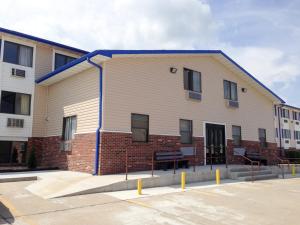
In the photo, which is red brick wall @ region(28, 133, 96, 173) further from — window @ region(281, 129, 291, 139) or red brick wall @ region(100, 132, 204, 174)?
window @ region(281, 129, 291, 139)

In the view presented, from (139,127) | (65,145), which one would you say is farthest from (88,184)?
(65,145)

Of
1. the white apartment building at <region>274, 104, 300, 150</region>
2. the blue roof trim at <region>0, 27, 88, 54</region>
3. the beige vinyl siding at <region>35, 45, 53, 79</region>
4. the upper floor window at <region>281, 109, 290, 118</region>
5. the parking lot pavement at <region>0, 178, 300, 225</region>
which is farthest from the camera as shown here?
the upper floor window at <region>281, 109, 290, 118</region>

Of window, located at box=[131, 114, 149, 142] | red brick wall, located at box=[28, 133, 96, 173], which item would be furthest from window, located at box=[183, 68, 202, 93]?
red brick wall, located at box=[28, 133, 96, 173]

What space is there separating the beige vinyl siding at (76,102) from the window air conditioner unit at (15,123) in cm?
147

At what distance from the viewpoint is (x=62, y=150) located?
15.3m

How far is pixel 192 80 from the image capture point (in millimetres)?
17281

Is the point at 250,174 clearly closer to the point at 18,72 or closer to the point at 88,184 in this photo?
the point at 88,184

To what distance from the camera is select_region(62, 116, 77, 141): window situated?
48.5 ft

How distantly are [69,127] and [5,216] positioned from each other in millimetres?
8446

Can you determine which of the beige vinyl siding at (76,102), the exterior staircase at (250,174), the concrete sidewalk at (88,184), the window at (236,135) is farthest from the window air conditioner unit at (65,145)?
the window at (236,135)

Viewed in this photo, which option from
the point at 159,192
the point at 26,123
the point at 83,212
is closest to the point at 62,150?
the point at 26,123

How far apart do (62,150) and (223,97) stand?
1048cm

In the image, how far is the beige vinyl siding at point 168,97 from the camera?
43.5 ft

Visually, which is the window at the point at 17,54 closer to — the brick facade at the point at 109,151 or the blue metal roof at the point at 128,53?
the blue metal roof at the point at 128,53
